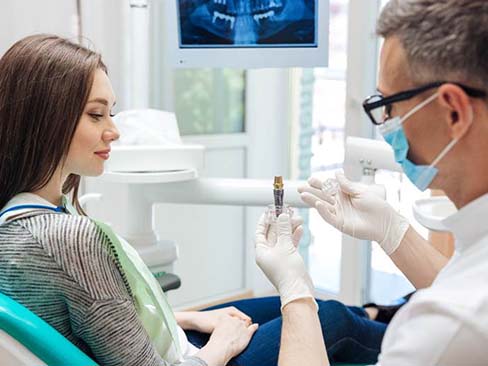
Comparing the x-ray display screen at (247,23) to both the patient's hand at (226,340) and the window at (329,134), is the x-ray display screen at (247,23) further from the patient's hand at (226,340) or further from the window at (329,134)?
the window at (329,134)

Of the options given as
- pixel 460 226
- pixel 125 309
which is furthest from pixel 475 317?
pixel 125 309

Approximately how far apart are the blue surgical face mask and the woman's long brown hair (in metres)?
0.60

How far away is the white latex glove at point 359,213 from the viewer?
1487 millimetres

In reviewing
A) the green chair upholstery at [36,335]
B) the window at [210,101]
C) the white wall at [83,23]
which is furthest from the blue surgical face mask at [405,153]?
the window at [210,101]

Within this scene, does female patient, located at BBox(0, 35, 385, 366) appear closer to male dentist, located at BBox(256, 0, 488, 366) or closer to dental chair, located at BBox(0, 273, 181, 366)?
dental chair, located at BBox(0, 273, 181, 366)

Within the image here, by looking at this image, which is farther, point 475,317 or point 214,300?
point 214,300

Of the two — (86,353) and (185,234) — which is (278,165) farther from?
(86,353)

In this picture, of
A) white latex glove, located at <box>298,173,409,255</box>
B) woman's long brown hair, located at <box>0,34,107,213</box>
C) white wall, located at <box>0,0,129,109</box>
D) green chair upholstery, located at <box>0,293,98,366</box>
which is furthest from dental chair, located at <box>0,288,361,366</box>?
white wall, located at <box>0,0,129,109</box>

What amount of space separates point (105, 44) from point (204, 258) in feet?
3.93

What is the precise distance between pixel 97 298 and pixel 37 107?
15.1 inches

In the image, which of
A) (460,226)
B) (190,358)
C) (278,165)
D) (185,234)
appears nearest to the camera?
(460,226)

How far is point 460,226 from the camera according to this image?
36.3 inches

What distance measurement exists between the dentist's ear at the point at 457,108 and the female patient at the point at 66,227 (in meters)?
0.63

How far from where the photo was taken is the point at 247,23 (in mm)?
1892
